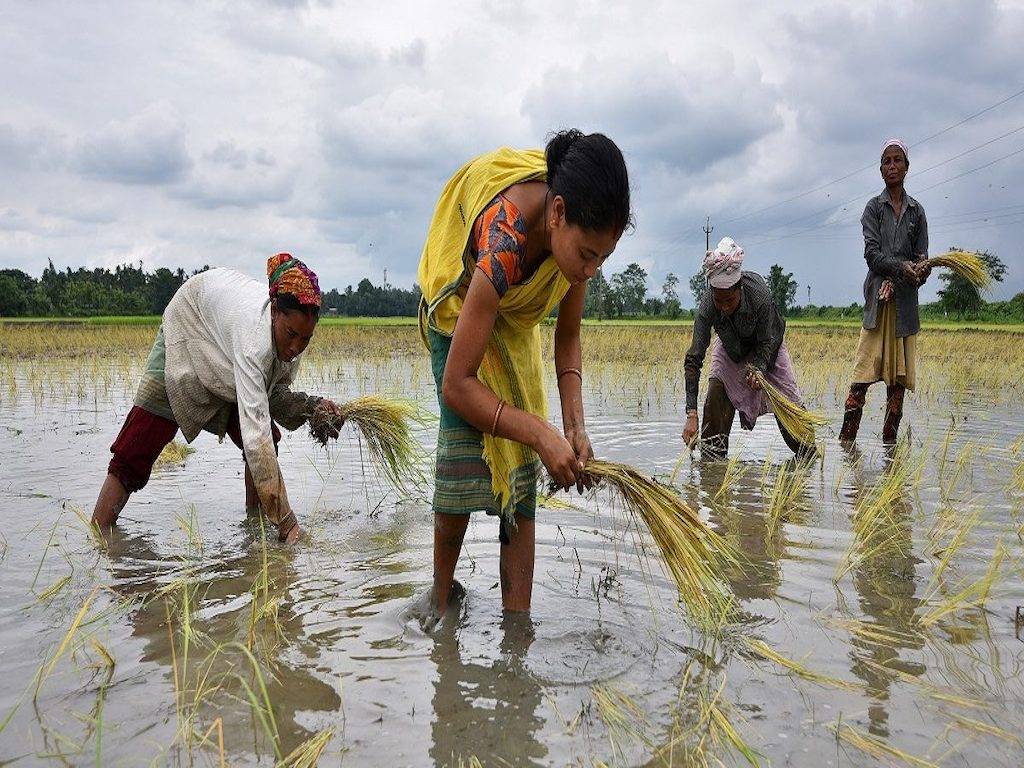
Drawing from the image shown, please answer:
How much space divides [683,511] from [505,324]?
29.6 inches

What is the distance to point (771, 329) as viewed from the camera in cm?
476

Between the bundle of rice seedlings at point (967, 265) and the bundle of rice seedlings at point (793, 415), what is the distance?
148 centimetres

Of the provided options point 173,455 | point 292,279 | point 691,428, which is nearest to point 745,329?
point 691,428

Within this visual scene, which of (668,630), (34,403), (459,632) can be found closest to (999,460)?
(668,630)

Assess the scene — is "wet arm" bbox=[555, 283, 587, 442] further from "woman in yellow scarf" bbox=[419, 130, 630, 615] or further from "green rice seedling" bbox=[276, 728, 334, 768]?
"green rice seedling" bbox=[276, 728, 334, 768]

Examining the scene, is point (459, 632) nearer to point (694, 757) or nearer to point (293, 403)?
point (694, 757)

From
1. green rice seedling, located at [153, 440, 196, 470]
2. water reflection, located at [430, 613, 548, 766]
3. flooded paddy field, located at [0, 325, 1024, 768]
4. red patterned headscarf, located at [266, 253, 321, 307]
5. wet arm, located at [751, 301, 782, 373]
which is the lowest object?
water reflection, located at [430, 613, 548, 766]

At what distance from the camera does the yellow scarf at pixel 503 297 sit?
7.01 ft

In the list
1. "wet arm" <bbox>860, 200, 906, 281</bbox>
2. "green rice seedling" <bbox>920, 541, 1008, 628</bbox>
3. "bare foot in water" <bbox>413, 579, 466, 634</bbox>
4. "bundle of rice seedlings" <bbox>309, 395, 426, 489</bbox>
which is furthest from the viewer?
"wet arm" <bbox>860, 200, 906, 281</bbox>

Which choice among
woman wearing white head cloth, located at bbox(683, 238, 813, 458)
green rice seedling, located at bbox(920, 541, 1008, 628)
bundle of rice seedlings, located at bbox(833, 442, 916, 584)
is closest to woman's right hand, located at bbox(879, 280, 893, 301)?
woman wearing white head cloth, located at bbox(683, 238, 813, 458)

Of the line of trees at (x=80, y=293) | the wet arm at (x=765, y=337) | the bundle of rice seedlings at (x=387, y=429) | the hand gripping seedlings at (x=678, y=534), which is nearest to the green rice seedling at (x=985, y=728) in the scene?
the hand gripping seedlings at (x=678, y=534)

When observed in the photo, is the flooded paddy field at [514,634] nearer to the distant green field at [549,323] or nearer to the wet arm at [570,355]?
the wet arm at [570,355]

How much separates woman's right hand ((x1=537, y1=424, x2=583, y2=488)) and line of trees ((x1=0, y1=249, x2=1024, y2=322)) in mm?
30621

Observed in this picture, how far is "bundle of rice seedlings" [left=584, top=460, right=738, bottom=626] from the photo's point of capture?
2248mm
